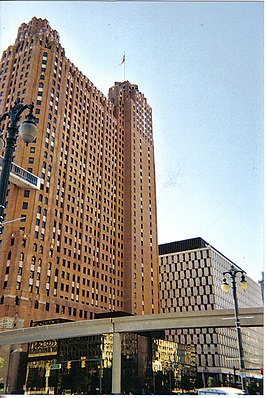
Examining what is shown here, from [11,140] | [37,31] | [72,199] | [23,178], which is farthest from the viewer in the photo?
[37,31]

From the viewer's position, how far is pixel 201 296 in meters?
76.0

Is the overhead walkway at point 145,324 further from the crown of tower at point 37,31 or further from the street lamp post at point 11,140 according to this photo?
the crown of tower at point 37,31

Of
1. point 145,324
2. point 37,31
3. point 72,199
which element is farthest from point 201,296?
point 145,324

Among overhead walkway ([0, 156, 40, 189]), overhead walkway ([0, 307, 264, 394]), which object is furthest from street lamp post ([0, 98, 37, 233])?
overhead walkway ([0, 156, 40, 189])

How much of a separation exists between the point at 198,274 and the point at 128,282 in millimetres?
24807

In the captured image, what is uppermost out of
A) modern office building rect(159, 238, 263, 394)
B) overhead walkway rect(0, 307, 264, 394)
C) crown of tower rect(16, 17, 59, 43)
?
crown of tower rect(16, 17, 59, 43)

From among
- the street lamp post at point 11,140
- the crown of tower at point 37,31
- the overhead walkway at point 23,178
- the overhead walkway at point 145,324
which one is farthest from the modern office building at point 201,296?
the street lamp post at point 11,140

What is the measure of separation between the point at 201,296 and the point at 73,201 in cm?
3881

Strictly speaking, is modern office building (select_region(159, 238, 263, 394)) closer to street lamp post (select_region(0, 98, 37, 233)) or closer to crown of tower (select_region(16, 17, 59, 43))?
crown of tower (select_region(16, 17, 59, 43))

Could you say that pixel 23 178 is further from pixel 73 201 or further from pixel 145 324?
pixel 145 324

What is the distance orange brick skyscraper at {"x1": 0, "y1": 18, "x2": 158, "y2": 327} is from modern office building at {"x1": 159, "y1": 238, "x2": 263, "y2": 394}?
56.5 feet

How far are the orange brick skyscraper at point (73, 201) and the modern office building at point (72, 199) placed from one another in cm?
14

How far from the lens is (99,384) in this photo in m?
26.4

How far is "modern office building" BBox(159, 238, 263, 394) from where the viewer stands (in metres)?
70.2
